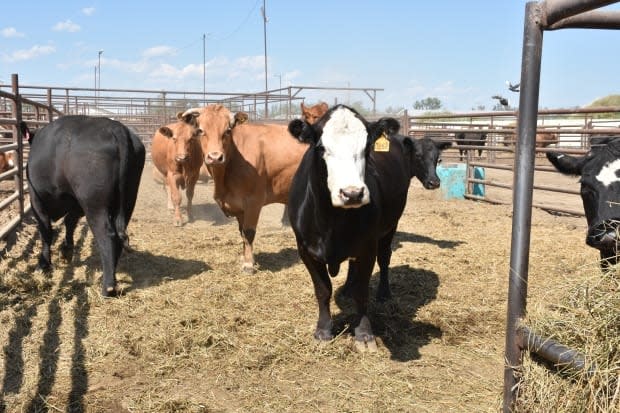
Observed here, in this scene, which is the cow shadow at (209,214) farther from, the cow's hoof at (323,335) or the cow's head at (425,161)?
the cow's hoof at (323,335)

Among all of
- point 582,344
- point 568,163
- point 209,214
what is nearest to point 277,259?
point 568,163

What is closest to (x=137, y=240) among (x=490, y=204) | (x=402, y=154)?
(x=402, y=154)

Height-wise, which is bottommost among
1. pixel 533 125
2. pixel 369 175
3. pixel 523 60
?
pixel 369 175

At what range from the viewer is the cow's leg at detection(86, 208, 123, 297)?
4586 mm

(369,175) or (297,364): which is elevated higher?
(369,175)

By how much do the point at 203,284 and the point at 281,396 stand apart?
2.24 m

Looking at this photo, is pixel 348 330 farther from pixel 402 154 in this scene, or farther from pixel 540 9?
pixel 540 9

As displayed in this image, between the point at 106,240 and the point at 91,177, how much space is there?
1.83 feet

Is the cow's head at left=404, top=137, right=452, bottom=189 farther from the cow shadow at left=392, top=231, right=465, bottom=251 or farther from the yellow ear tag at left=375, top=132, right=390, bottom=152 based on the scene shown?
the yellow ear tag at left=375, top=132, right=390, bottom=152

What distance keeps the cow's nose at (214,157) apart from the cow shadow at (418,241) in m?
2.58

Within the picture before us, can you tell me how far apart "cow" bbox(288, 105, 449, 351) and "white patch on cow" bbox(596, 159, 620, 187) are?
149 centimetres

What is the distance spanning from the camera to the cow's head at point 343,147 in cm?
320

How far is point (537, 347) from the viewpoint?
1890 mm

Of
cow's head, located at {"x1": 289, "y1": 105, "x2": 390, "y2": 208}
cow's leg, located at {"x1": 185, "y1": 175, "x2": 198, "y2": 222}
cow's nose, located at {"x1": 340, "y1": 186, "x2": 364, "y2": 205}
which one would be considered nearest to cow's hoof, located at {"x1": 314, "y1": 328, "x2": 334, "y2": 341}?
cow's head, located at {"x1": 289, "y1": 105, "x2": 390, "y2": 208}
